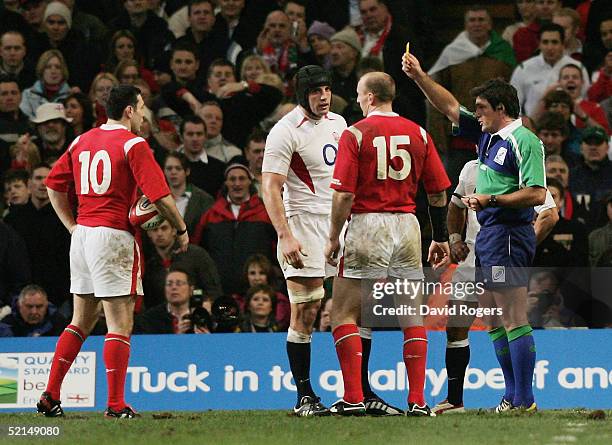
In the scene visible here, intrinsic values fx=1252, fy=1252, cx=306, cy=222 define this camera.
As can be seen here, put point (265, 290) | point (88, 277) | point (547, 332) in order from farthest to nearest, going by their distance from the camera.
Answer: point (265, 290) < point (547, 332) < point (88, 277)

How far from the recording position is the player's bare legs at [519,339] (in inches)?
334

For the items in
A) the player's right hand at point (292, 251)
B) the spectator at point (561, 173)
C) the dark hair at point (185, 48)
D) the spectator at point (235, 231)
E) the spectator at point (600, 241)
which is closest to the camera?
the player's right hand at point (292, 251)

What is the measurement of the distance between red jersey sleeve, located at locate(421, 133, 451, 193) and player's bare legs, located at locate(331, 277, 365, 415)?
884 millimetres

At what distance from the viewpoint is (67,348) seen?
29.2ft

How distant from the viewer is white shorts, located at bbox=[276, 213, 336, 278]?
349 inches

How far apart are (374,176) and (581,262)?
13.1 feet

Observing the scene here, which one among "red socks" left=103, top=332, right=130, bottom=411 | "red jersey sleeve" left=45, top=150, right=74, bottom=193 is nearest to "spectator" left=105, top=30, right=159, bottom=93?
"red jersey sleeve" left=45, top=150, right=74, bottom=193

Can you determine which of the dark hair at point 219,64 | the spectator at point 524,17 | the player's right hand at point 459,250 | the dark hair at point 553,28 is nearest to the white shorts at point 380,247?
the player's right hand at point 459,250

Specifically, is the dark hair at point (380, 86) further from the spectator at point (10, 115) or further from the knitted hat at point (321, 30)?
the spectator at point (10, 115)

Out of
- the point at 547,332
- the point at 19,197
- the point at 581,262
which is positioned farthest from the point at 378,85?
the point at 19,197

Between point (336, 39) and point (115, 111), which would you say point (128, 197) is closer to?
point (115, 111)

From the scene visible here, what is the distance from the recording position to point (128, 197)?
351 inches

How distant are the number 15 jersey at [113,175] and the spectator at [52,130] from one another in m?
4.83

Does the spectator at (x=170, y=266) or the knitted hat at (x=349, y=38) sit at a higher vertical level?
the knitted hat at (x=349, y=38)
